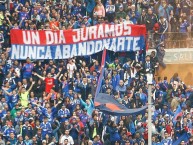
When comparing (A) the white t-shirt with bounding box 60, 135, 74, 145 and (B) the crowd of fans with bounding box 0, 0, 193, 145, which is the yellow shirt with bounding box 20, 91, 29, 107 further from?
(A) the white t-shirt with bounding box 60, 135, 74, 145

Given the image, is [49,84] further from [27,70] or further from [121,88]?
[121,88]

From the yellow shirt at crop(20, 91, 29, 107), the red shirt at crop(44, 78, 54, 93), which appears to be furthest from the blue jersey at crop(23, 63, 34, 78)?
the yellow shirt at crop(20, 91, 29, 107)

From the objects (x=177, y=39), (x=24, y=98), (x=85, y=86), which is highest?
(x=177, y=39)

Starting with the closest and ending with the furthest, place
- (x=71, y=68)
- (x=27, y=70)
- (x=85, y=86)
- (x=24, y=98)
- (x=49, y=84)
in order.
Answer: (x=24, y=98) → (x=85, y=86) → (x=49, y=84) → (x=27, y=70) → (x=71, y=68)

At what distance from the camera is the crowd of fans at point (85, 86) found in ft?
163

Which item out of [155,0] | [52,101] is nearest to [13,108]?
[52,101]

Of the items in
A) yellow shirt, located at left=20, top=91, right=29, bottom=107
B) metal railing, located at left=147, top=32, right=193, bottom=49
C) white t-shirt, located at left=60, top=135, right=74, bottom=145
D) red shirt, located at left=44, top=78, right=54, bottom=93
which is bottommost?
white t-shirt, located at left=60, top=135, right=74, bottom=145

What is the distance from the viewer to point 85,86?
5228cm

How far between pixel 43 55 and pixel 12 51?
1130mm

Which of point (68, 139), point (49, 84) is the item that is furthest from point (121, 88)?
point (68, 139)

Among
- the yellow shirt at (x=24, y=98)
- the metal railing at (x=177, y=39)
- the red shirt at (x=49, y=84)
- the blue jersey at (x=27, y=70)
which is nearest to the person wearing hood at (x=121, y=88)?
the red shirt at (x=49, y=84)

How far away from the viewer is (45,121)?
4962 centimetres

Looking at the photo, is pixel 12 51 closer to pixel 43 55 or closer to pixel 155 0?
pixel 43 55

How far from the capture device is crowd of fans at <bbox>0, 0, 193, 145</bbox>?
163ft
